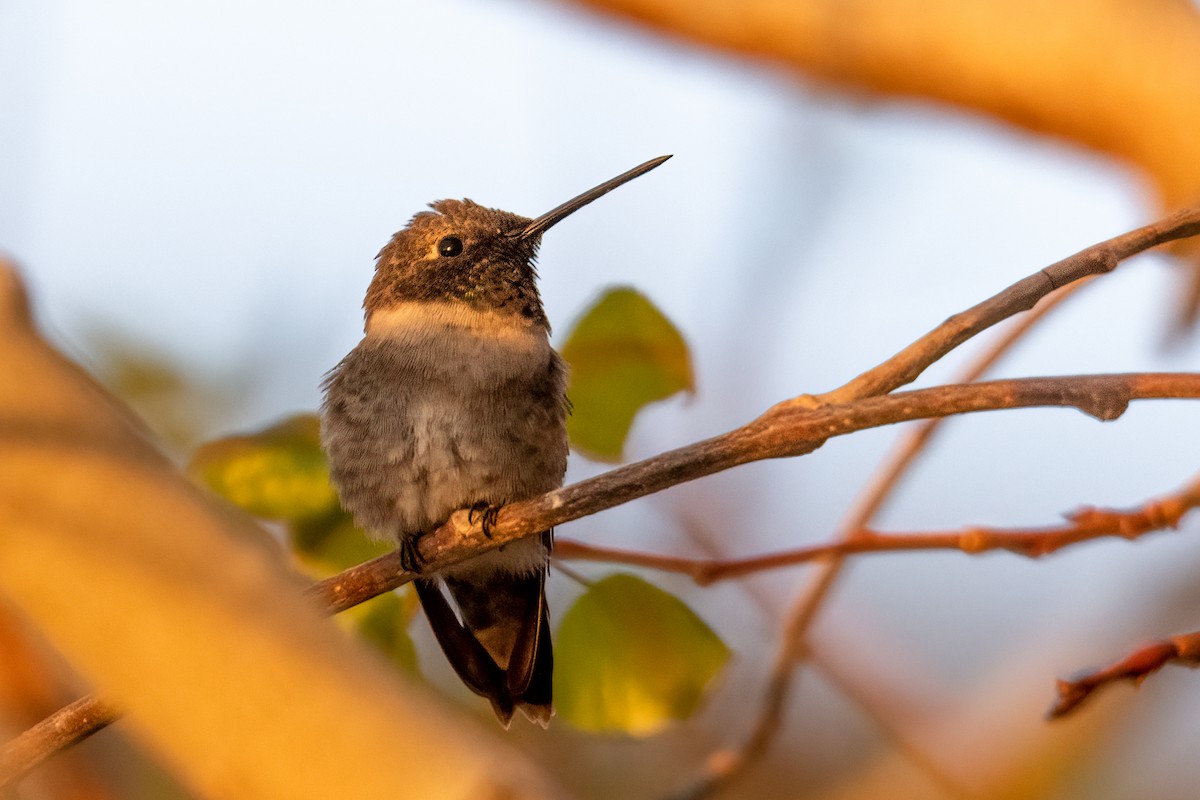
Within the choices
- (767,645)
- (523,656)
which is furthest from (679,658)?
(767,645)

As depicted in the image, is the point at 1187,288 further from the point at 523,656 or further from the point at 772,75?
the point at 523,656

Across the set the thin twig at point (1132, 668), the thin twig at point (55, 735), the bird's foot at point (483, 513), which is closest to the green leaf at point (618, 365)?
the bird's foot at point (483, 513)

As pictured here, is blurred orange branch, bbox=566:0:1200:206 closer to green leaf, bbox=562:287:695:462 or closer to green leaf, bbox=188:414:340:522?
green leaf, bbox=562:287:695:462

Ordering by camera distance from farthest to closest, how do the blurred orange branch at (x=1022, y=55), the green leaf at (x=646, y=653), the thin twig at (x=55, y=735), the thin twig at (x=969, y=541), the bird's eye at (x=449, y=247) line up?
the bird's eye at (x=449, y=247), the blurred orange branch at (x=1022, y=55), the green leaf at (x=646, y=653), the thin twig at (x=969, y=541), the thin twig at (x=55, y=735)

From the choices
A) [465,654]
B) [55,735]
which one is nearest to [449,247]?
[465,654]

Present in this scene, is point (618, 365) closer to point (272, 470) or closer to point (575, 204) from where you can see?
point (272, 470)

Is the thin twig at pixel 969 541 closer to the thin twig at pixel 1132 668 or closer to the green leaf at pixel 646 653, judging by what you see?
the green leaf at pixel 646 653

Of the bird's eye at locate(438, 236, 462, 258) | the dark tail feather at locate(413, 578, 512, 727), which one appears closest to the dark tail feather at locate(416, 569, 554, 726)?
the dark tail feather at locate(413, 578, 512, 727)
